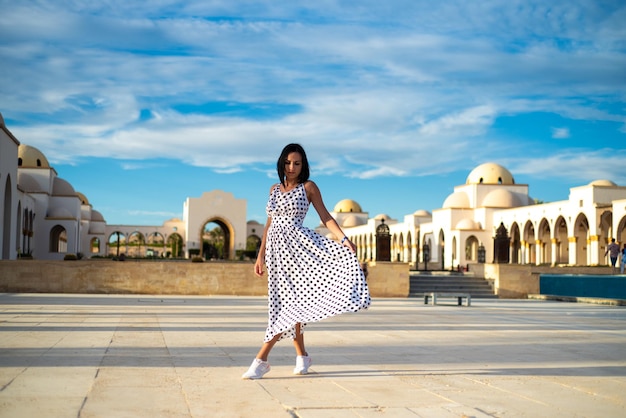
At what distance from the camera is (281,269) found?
5.02 m

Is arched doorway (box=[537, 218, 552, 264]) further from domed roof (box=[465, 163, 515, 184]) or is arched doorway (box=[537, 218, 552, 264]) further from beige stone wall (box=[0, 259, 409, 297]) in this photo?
beige stone wall (box=[0, 259, 409, 297])

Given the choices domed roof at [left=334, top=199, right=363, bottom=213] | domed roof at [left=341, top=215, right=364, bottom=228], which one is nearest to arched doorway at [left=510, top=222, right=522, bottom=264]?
domed roof at [left=341, top=215, right=364, bottom=228]

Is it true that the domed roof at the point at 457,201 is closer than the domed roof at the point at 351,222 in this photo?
Yes

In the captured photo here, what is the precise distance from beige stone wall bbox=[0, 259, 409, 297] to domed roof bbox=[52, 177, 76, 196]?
3800 cm

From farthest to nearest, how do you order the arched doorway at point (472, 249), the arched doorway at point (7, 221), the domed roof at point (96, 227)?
the domed roof at point (96, 227)
the arched doorway at point (472, 249)
the arched doorway at point (7, 221)

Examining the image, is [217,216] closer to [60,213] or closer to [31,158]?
[60,213]

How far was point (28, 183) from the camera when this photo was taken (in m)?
49.8

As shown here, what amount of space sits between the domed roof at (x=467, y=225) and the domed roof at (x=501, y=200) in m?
1.64

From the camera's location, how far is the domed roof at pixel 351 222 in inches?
3361

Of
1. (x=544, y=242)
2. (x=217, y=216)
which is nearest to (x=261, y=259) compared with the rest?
(x=544, y=242)

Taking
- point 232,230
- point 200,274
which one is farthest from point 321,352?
point 232,230

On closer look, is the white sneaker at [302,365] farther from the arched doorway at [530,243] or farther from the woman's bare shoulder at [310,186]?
the arched doorway at [530,243]

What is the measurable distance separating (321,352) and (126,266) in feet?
41.0

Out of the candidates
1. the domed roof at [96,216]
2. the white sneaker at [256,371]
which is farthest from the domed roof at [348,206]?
the white sneaker at [256,371]
